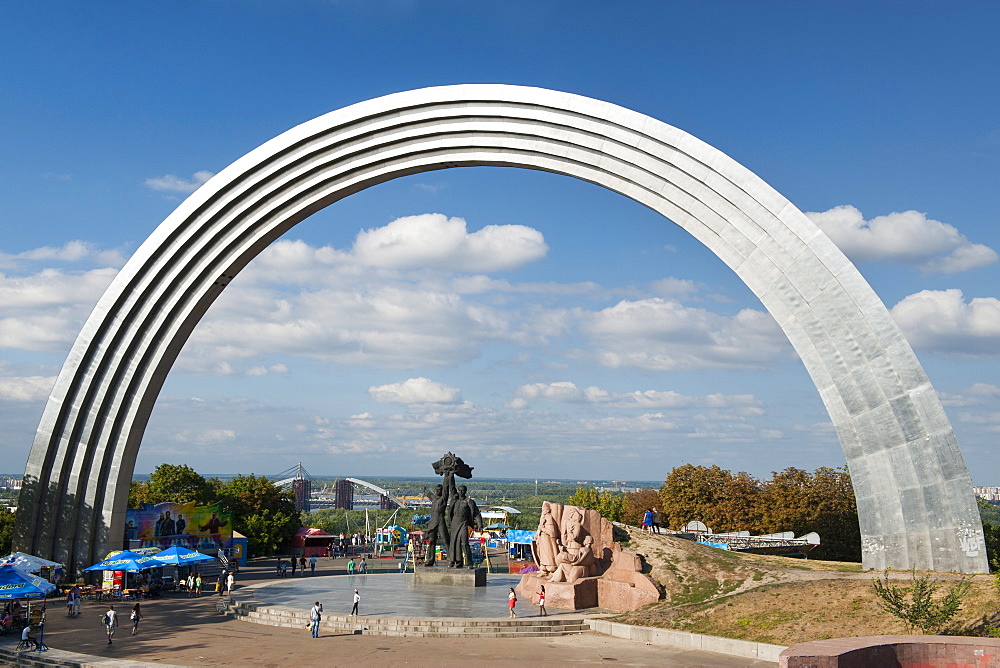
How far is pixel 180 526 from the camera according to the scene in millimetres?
39125

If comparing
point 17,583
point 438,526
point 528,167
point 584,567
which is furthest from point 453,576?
point 528,167

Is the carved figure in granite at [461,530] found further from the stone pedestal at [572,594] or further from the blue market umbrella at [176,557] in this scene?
the blue market umbrella at [176,557]

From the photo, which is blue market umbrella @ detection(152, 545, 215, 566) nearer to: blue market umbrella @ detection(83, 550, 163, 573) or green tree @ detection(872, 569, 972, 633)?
blue market umbrella @ detection(83, 550, 163, 573)

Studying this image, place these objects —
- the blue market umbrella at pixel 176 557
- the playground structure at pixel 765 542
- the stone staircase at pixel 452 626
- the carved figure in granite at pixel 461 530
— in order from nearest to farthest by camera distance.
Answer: the stone staircase at pixel 452 626 → the blue market umbrella at pixel 176 557 → the carved figure in granite at pixel 461 530 → the playground structure at pixel 765 542

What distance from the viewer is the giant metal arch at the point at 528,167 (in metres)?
22.7

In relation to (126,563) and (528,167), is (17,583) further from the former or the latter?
(528,167)

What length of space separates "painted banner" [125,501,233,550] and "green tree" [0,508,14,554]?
582 centimetres

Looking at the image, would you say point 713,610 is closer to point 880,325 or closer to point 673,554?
point 673,554

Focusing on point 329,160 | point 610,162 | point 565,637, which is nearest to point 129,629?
point 565,637

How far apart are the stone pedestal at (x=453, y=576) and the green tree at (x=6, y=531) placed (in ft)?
67.1

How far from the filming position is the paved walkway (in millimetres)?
17859

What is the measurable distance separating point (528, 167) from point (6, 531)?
3194 centimetres

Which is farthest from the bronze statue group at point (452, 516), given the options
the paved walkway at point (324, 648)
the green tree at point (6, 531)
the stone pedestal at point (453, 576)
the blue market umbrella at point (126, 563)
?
the green tree at point (6, 531)

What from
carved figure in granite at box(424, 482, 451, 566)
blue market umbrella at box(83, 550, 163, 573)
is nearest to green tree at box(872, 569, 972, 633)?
carved figure in granite at box(424, 482, 451, 566)
